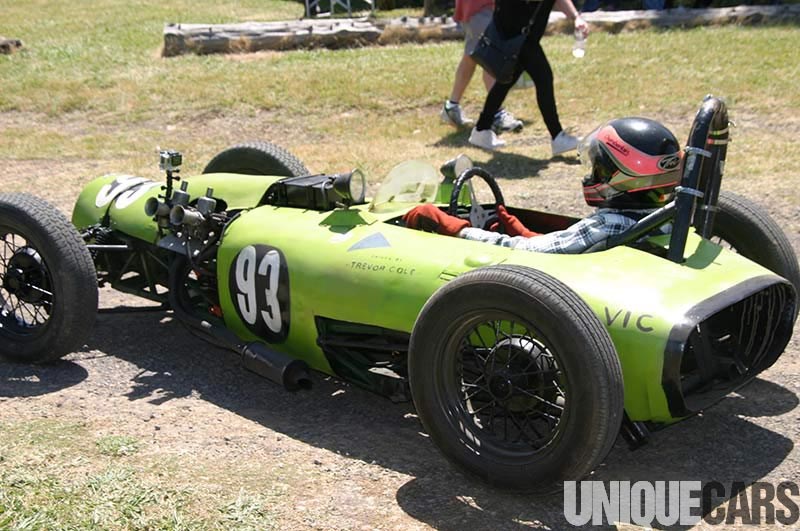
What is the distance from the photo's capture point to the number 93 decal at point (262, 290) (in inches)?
196

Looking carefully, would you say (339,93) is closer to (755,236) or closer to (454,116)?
(454,116)

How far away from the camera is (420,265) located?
451 cm

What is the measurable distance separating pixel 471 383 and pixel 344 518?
0.77 m

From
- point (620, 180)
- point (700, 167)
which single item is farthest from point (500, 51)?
point (700, 167)

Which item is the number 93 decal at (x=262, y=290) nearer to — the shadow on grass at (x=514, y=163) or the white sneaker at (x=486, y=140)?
the shadow on grass at (x=514, y=163)

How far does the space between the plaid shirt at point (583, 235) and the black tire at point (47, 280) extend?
219 centimetres

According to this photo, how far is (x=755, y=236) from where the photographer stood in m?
5.02

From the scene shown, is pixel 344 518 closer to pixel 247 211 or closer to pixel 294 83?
pixel 247 211

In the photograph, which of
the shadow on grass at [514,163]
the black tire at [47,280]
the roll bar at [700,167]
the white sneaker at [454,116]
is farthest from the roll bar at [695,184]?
the white sneaker at [454,116]

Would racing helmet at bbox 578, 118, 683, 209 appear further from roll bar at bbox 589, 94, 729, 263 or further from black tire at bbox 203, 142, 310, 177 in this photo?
black tire at bbox 203, 142, 310, 177

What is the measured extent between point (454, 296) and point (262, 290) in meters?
1.43

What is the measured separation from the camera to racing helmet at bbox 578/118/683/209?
4.54 metres

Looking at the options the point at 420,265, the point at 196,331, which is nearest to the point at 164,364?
the point at 196,331

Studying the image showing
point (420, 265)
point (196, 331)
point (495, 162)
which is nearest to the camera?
point (420, 265)
